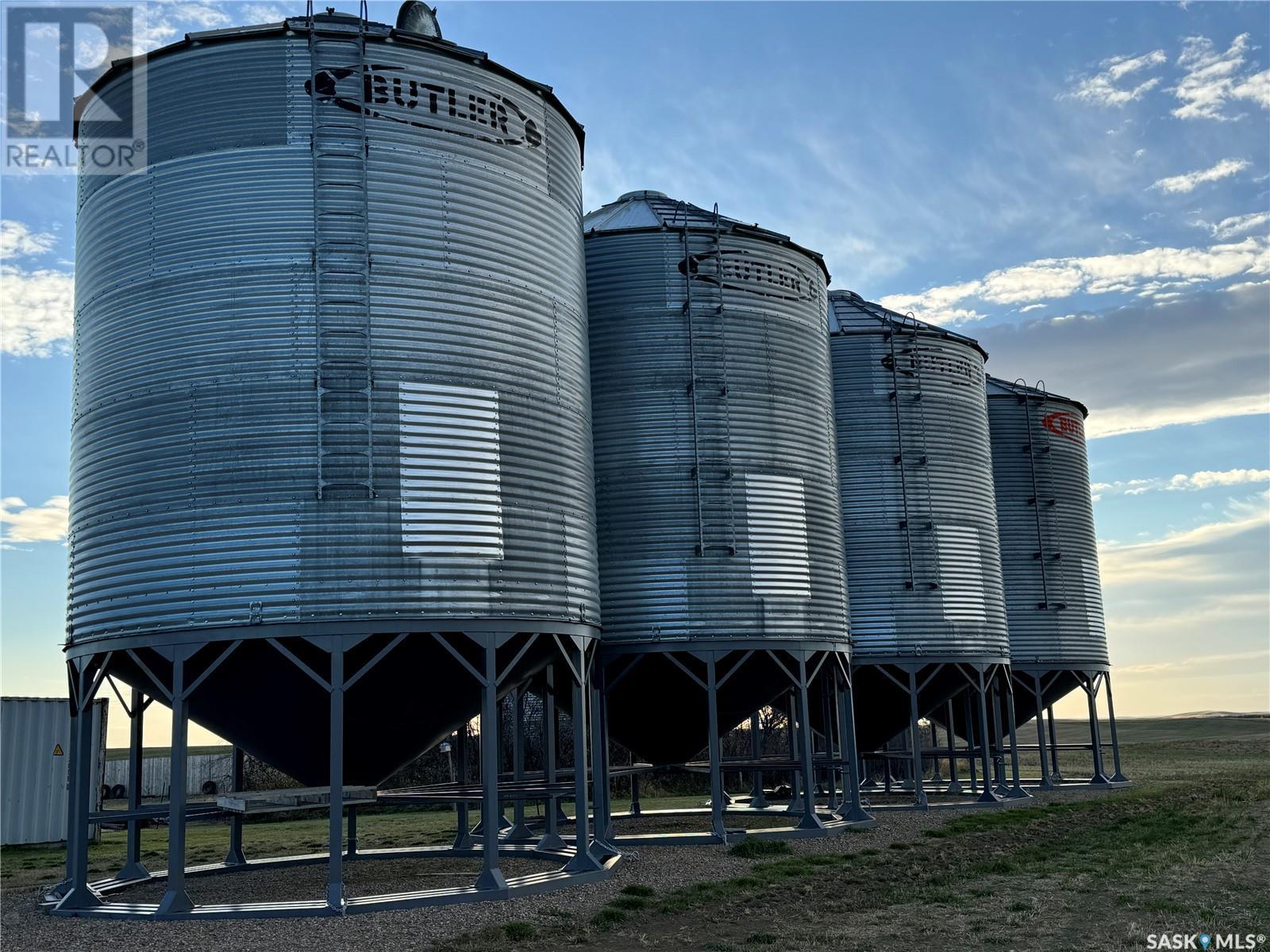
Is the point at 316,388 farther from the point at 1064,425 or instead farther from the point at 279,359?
the point at 1064,425

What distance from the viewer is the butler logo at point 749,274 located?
28344 mm

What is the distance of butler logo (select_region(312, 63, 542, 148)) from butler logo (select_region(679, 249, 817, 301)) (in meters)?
7.52

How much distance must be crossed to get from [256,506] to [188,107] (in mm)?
7609

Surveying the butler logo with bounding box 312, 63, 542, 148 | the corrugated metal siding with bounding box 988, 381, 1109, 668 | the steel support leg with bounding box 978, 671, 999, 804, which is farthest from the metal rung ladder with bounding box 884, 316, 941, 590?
the butler logo with bounding box 312, 63, 542, 148

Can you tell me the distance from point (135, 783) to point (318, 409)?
9.36 metres

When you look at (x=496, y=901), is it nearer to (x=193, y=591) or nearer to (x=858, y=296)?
(x=193, y=591)

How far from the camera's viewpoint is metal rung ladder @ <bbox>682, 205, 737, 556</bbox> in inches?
1061

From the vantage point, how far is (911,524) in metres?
34.8

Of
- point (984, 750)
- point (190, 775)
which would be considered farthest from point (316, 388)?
point (190, 775)

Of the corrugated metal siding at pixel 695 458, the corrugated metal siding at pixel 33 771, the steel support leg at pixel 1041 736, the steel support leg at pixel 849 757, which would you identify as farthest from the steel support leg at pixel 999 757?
the corrugated metal siding at pixel 33 771

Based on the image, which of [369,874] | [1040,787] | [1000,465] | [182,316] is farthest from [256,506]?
[1040,787]

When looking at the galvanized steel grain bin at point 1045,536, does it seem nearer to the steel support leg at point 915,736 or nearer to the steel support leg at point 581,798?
the steel support leg at point 915,736

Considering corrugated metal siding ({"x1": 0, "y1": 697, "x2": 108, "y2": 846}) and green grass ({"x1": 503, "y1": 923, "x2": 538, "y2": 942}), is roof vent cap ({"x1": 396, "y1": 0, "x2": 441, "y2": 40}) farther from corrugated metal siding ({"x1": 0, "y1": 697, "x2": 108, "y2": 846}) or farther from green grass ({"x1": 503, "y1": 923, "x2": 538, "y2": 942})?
corrugated metal siding ({"x1": 0, "y1": 697, "x2": 108, "y2": 846})

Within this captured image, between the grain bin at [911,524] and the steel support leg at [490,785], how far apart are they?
A: 16.8m
